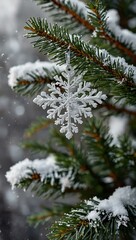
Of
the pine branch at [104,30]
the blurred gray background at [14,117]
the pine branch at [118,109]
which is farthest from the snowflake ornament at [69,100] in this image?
the blurred gray background at [14,117]

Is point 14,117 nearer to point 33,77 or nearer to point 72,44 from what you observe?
point 33,77

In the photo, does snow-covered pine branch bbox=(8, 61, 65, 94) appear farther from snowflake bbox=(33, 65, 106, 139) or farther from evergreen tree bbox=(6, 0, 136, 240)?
snowflake bbox=(33, 65, 106, 139)

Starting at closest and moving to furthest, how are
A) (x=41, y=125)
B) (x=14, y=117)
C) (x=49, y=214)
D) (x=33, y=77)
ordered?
(x=33, y=77) < (x=49, y=214) < (x=41, y=125) < (x=14, y=117)

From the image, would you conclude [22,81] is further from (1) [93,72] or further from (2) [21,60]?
(2) [21,60]

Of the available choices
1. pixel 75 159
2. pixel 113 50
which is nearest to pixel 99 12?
pixel 113 50

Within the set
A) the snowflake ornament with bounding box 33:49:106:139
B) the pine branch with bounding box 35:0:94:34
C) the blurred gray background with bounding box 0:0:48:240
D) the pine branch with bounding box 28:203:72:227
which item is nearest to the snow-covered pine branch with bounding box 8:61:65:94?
the pine branch with bounding box 35:0:94:34

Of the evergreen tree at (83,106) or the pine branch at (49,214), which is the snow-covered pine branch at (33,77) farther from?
the pine branch at (49,214)

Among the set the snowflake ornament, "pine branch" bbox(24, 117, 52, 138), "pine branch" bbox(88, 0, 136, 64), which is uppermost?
"pine branch" bbox(24, 117, 52, 138)

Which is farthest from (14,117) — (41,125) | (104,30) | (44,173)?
(104,30)
